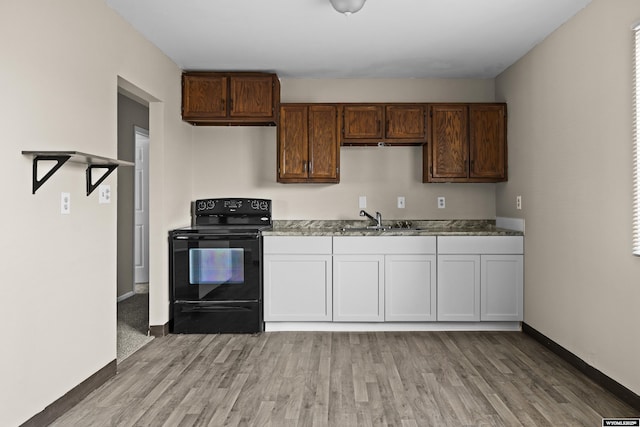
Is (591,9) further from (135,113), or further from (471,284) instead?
(135,113)

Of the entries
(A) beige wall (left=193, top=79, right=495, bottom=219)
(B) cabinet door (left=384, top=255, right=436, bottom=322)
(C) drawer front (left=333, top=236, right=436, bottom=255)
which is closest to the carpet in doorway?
(A) beige wall (left=193, top=79, right=495, bottom=219)

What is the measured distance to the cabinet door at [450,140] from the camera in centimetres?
439

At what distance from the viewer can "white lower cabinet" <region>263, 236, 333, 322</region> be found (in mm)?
4074

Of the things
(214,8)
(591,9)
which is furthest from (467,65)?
(214,8)

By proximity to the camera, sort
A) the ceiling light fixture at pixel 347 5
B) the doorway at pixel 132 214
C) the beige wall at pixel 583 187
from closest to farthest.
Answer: the beige wall at pixel 583 187 < the ceiling light fixture at pixel 347 5 < the doorway at pixel 132 214

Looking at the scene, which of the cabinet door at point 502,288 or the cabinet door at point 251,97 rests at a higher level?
the cabinet door at point 251,97

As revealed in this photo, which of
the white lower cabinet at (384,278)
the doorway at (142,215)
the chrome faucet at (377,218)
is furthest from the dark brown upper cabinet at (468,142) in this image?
the doorway at (142,215)

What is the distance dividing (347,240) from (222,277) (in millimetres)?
1104

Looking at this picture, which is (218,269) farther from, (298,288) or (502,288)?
(502,288)

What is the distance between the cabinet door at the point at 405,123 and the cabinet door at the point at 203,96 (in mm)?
1510

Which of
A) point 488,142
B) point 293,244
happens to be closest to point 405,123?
point 488,142

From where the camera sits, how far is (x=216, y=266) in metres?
4.05

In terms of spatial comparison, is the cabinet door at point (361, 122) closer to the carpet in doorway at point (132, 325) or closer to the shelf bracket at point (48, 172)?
the carpet in doorway at point (132, 325)

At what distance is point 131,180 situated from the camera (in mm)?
5648
